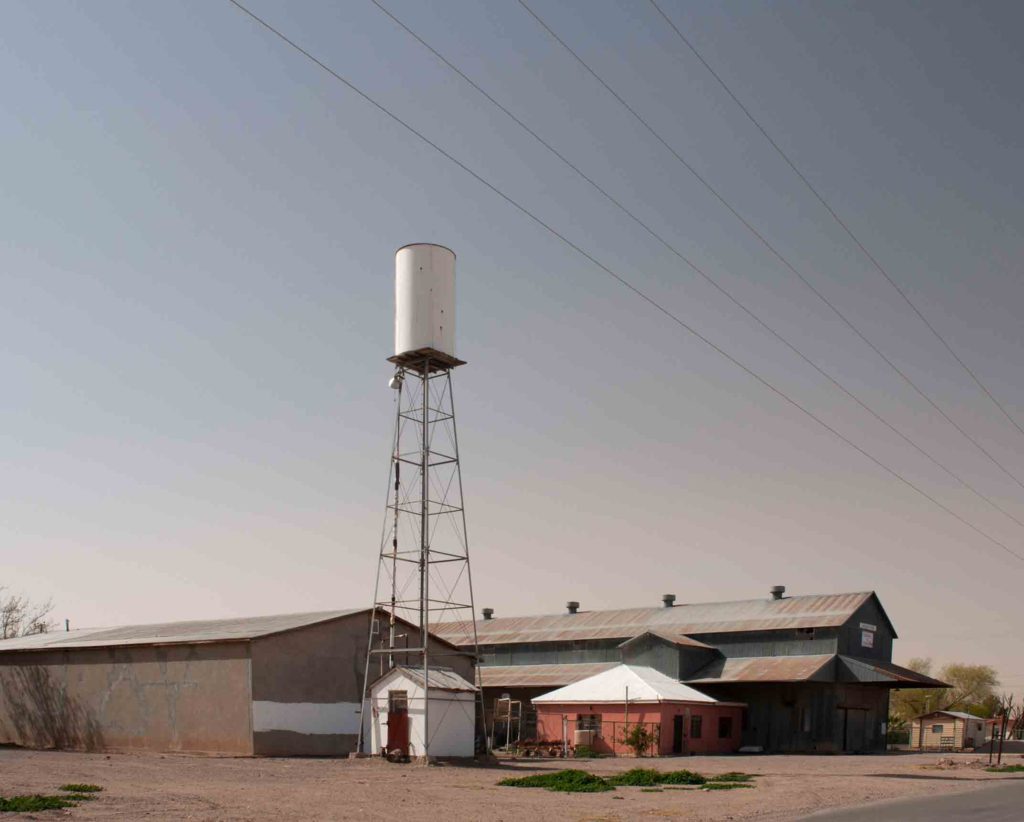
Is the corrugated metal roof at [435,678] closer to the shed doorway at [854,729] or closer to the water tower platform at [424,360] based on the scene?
the water tower platform at [424,360]

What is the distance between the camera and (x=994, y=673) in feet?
421

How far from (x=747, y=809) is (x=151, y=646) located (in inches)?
1177

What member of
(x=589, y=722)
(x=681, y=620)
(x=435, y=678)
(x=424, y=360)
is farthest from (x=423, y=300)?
(x=681, y=620)

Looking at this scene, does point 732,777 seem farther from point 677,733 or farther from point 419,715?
point 677,733

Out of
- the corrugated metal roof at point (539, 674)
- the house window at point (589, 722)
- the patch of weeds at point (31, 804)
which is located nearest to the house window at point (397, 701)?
the house window at point (589, 722)

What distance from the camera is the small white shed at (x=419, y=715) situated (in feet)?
130

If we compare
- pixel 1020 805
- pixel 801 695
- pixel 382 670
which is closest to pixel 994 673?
pixel 801 695

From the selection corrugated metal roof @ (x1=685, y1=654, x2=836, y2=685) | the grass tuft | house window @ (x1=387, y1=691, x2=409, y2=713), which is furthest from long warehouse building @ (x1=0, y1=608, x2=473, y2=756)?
corrugated metal roof @ (x1=685, y1=654, x2=836, y2=685)

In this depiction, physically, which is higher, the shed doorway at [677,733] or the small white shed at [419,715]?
the small white shed at [419,715]

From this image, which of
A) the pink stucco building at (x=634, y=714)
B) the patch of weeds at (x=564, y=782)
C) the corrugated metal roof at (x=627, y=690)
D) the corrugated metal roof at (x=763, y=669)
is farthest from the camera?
the corrugated metal roof at (x=763, y=669)

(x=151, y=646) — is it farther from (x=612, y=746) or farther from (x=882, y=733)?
(x=882, y=733)

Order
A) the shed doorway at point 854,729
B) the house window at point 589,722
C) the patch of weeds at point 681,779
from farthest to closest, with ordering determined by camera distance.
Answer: the shed doorway at point 854,729 < the house window at point 589,722 < the patch of weeds at point 681,779

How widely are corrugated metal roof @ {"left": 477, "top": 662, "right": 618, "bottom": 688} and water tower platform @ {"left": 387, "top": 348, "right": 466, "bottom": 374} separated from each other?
29.9m

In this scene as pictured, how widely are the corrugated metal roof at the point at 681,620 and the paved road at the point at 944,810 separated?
36.0 m
